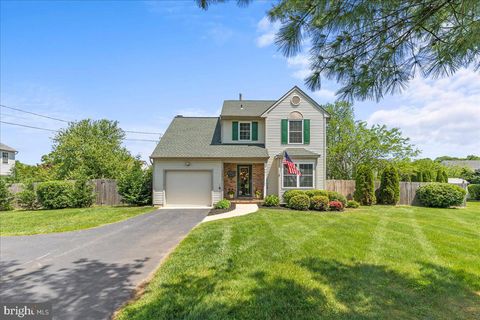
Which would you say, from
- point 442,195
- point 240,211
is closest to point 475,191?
point 442,195

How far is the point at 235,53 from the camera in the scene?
666cm

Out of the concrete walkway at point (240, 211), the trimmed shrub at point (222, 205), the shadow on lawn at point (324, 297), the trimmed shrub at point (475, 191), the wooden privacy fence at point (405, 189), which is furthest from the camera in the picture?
→ the trimmed shrub at point (475, 191)

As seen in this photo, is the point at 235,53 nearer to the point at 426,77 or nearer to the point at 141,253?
the point at 426,77

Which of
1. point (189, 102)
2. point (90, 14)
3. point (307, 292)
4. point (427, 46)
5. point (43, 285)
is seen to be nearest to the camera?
point (427, 46)

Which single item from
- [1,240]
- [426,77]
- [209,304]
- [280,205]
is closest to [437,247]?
[426,77]

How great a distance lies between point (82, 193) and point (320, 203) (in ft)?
45.8

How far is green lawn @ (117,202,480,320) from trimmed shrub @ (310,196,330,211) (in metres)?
5.45

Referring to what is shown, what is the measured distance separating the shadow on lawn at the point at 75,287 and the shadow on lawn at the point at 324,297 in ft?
2.12

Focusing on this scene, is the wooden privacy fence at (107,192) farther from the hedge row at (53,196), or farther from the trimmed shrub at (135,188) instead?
the trimmed shrub at (135,188)

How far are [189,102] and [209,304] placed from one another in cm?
1906

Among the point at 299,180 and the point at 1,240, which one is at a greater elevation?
the point at 299,180

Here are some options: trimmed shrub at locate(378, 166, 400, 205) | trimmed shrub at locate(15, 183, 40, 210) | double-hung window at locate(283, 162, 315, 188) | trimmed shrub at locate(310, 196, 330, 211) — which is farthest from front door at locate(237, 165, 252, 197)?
trimmed shrub at locate(15, 183, 40, 210)

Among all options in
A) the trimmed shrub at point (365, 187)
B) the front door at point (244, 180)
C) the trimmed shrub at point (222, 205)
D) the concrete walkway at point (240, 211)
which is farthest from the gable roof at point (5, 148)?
the trimmed shrub at point (365, 187)

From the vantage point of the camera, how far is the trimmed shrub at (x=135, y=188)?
49.8 feet
